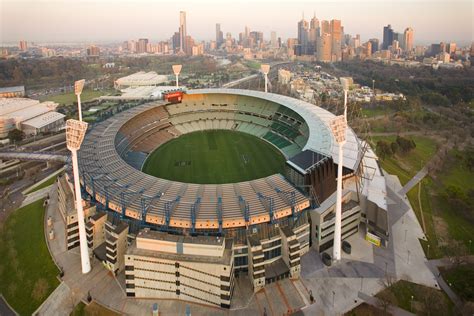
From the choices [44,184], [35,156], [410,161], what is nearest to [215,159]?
[44,184]

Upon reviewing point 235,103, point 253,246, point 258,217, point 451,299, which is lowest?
point 451,299

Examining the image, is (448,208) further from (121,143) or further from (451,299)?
(121,143)

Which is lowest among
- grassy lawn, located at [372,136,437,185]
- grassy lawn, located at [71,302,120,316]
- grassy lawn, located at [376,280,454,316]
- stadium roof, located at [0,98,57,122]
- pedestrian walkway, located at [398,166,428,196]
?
grassy lawn, located at [71,302,120,316]

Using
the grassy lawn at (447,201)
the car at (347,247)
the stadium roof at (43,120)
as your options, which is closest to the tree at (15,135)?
the stadium roof at (43,120)

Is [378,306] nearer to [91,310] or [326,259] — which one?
[326,259]

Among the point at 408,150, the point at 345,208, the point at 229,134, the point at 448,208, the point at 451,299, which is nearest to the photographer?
the point at 451,299

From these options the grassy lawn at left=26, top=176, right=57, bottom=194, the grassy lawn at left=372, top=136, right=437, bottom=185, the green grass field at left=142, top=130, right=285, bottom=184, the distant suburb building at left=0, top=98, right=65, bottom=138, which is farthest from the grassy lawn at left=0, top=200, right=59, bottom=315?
the grassy lawn at left=372, top=136, right=437, bottom=185

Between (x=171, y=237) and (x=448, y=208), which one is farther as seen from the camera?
(x=448, y=208)

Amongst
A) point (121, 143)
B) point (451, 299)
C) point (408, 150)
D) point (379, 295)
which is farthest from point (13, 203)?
point (408, 150)

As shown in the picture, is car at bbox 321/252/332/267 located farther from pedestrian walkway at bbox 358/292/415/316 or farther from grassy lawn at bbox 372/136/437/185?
grassy lawn at bbox 372/136/437/185
